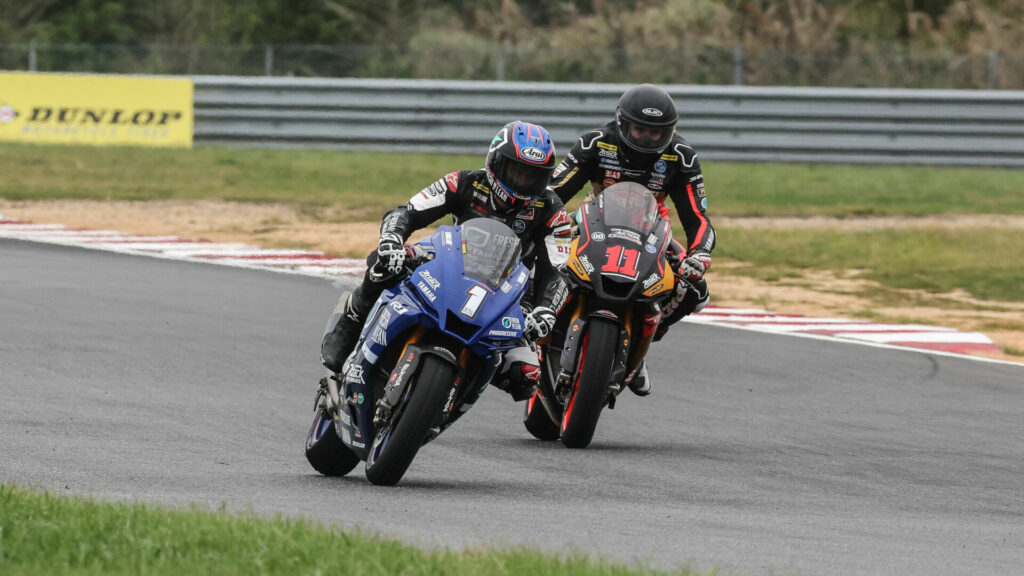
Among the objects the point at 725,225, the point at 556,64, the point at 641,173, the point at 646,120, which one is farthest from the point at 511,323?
the point at 556,64

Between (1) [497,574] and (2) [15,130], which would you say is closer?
(1) [497,574]

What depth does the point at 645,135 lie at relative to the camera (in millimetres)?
8805

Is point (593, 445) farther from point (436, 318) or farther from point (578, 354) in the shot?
point (436, 318)

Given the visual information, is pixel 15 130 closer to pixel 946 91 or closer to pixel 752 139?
pixel 752 139

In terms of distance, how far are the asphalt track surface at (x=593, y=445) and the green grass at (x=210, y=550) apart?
1.39ft

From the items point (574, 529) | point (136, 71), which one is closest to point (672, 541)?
point (574, 529)

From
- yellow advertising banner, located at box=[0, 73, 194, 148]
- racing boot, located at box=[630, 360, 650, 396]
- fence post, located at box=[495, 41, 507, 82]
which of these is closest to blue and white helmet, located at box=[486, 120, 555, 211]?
racing boot, located at box=[630, 360, 650, 396]

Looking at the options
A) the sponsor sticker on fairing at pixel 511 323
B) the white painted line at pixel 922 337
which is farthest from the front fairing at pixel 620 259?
the white painted line at pixel 922 337

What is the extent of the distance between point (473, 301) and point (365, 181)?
16.3m

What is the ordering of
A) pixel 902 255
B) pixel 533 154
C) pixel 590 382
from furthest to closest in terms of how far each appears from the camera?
Result: pixel 902 255 → pixel 590 382 → pixel 533 154

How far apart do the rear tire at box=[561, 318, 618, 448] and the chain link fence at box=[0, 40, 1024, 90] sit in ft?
58.1

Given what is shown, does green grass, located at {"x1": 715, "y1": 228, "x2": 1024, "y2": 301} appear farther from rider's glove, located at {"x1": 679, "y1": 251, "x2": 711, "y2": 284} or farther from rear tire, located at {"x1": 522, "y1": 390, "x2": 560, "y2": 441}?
rear tire, located at {"x1": 522, "y1": 390, "x2": 560, "y2": 441}

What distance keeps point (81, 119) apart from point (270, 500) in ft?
65.6

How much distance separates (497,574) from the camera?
4605 millimetres
